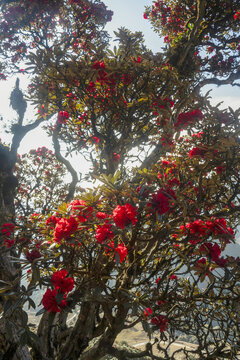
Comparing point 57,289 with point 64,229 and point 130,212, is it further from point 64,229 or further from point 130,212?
point 130,212

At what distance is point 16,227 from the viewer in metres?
3.21

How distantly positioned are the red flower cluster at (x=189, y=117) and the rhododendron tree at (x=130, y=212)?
14mm

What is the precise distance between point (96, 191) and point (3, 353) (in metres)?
3.18

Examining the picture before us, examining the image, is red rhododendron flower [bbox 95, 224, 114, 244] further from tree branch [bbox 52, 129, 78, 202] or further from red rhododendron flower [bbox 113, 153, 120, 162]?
tree branch [bbox 52, 129, 78, 202]

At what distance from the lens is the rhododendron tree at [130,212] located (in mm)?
1972

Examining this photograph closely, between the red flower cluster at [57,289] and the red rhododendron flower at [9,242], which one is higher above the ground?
the red rhododendron flower at [9,242]

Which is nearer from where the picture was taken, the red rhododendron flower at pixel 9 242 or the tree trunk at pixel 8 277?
the tree trunk at pixel 8 277

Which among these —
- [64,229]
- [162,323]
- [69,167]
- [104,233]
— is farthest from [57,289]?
[69,167]

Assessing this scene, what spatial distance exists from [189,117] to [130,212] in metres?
1.75

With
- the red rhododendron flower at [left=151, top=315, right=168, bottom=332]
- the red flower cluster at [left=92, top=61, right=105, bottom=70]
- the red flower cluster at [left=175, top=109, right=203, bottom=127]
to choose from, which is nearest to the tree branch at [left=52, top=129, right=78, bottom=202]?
the red flower cluster at [left=92, top=61, right=105, bottom=70]

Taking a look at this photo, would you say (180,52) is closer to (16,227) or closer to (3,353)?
(16,227)

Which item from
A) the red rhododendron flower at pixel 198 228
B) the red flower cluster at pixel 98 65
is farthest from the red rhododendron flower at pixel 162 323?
the red flower cluster at pixel 98 65

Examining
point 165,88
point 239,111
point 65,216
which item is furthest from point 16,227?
point 239,111

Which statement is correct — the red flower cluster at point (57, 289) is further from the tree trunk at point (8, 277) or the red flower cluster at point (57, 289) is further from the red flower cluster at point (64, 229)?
the red flower cluster at point (64, 229)
